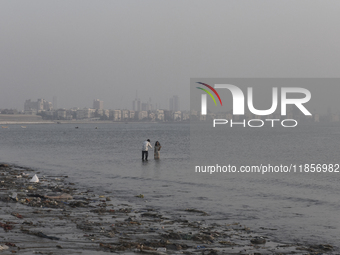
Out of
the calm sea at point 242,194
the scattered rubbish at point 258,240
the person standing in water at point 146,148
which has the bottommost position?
the calm sea at point 242,194

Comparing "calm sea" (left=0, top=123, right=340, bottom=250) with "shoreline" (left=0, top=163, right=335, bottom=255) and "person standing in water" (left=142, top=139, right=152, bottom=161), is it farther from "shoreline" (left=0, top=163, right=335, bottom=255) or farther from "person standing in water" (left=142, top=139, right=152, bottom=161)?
"person standing in water" (left=142, top=139, right=152, bottom=161)

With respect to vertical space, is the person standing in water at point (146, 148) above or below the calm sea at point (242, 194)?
above

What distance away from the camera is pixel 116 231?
1118 centimetres

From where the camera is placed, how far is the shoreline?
9641 mm

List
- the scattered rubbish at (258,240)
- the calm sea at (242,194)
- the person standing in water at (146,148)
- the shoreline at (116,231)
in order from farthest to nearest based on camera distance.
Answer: the person standing in water at (146,148), the calm sea at (242,194), the scattered rubbish at (258,240), the shoreline at (116,231)

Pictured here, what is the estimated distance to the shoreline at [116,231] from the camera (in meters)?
9.64

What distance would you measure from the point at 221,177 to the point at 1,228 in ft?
55.0

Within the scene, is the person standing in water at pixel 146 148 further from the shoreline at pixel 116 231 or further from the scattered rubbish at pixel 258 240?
the scattered rubbish at pixel 258 240

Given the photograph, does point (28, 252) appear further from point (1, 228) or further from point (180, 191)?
point (180, 191)

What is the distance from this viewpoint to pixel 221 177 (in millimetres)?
25797

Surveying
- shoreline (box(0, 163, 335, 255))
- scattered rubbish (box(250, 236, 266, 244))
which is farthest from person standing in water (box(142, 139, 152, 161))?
scattered rubbish (box(250, 236, 266, 244))

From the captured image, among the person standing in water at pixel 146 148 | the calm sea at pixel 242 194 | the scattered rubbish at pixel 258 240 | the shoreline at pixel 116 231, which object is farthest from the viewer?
the person standing in water at pixel 146 148

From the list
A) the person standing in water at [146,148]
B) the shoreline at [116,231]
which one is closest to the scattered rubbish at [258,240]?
the shoreline at [116,231]

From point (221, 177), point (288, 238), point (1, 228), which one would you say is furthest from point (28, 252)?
point (221, 177)
